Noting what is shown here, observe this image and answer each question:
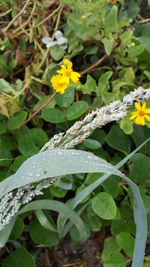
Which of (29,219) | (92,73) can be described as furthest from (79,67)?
(29,219)

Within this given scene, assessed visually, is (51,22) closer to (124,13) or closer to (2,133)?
(124,13)

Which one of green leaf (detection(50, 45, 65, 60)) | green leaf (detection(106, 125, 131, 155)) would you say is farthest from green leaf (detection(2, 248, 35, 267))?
green leaf (detection(50, 45, 65, 60))

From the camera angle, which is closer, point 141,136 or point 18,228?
point 18,228

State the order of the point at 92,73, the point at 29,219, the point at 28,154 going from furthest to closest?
1. the point at 92,73
2. the point at 29,219
3. the point at 28,154

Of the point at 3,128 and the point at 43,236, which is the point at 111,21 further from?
the point at 43,236

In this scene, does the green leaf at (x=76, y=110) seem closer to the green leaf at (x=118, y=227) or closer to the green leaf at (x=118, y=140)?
the green leaf at (x=118, y=140)

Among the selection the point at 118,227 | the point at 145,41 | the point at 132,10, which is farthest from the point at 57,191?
the point at 132,10
